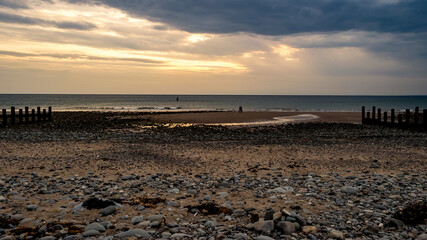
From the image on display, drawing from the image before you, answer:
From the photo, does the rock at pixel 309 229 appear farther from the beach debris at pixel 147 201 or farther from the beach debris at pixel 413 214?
the beach debris at pixel 147 201

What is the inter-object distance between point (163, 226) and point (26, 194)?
4541 millimetres

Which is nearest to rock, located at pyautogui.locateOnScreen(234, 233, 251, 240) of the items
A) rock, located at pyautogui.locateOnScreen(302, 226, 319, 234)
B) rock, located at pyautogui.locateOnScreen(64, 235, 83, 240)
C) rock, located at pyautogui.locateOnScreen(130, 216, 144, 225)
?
rock, located at pyautogui.locateOnScreen(302, 226, 319, 234)

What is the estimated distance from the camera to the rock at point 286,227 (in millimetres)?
6082

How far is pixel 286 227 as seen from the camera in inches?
241

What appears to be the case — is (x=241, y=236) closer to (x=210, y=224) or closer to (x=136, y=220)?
(x=210, y=224)

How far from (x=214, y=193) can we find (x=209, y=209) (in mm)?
1494

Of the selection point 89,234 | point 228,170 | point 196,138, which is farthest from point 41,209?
point 196,138

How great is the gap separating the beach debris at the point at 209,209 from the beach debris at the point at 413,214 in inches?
145

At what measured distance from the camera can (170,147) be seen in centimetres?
1808

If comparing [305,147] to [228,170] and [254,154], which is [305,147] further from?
[228,170]

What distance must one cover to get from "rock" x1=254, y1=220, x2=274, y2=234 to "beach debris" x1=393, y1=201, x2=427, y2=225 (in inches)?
112

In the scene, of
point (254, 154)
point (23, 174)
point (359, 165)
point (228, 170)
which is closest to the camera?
point (23, 174)

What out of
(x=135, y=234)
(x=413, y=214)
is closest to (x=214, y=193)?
(x=135, y=234)

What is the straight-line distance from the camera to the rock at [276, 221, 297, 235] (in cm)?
608
